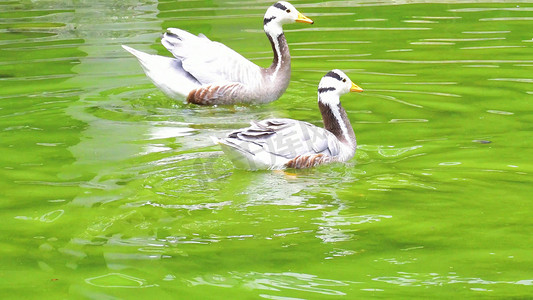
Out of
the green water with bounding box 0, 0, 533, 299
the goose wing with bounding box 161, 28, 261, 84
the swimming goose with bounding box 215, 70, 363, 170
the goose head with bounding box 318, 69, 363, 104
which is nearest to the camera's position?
the green water with bounding box 0, 0, 533, 299

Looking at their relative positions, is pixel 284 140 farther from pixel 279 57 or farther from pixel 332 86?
pixel 279 57

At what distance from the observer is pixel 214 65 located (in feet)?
35.7

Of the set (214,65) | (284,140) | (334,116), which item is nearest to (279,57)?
→ (214,65)

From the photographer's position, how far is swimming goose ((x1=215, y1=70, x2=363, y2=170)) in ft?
26.2

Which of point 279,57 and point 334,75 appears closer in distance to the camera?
point 334,75

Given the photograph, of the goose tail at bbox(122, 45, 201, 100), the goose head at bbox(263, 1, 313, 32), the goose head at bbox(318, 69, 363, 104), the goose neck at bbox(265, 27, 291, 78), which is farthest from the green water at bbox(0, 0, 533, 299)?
the goose head at bbox(263, 1, 313, 32)

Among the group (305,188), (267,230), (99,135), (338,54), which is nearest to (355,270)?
(267,230)

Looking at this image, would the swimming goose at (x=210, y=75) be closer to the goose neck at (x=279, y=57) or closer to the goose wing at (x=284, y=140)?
the goose neck at (x=279, y=57)

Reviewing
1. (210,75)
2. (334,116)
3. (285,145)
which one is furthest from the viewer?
(210,75)

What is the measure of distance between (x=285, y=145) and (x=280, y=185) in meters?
0.56

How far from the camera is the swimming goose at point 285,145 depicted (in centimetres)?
799

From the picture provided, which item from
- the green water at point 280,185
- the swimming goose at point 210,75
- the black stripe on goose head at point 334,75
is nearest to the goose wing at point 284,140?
the green water at point 280,185

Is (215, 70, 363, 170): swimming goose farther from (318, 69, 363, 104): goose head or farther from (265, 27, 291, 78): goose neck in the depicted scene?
(265, 27, 291, 78): goose neck

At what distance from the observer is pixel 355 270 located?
598 centimetres
